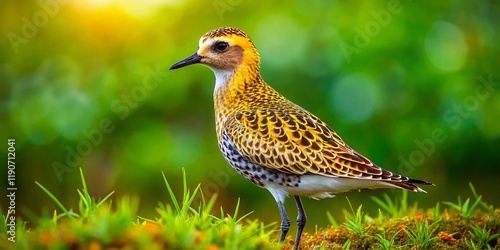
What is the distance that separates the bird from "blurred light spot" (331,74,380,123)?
3343mm

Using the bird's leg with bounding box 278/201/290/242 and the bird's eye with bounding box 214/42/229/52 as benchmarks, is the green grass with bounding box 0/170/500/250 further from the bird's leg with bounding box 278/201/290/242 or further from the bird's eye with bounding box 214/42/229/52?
the bird's eye with bounding box 214/42/229/52

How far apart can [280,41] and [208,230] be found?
5688mm

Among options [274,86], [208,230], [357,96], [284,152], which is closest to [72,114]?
[274,86]

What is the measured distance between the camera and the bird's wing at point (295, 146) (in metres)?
5.66

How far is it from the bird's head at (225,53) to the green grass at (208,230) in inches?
58.0

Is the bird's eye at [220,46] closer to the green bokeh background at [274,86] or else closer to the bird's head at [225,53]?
the bird's head at [225,53]

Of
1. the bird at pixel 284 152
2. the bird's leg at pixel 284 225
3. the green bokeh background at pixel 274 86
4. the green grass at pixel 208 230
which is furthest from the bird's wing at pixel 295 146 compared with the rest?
the green bokeh background at pixel 274 86

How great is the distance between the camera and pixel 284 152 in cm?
573

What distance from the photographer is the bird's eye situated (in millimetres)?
6422

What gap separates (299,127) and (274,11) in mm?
4408

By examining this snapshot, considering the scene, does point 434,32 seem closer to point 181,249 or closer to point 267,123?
point 267,123

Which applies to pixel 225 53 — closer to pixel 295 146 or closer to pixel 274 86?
pixel 295 146

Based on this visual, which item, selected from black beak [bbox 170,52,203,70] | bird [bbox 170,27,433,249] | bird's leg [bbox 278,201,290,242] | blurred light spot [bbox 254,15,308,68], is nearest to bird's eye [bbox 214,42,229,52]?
bird [bbox 170,27,433,249]

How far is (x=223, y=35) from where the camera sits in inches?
254
